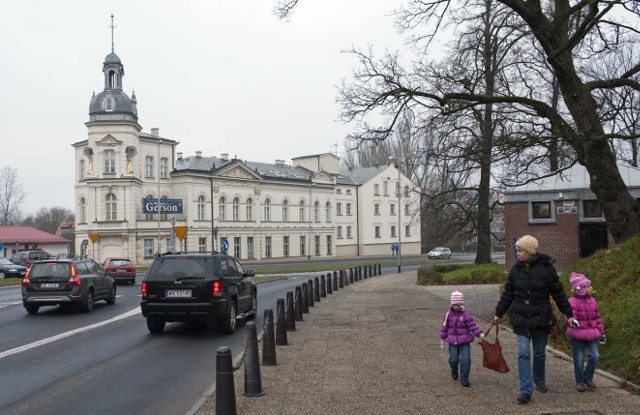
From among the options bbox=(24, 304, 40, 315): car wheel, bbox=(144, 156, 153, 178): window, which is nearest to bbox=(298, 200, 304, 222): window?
bbox=(144, 156, 153, 178): window

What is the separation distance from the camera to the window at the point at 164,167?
63.3 m

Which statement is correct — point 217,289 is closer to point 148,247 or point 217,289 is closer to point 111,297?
point 111,297

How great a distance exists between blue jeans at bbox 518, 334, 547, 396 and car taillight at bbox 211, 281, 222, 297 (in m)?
6.95

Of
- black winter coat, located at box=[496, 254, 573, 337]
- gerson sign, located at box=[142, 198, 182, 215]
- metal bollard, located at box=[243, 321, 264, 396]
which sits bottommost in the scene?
metal bollard, located at box=[243, 321, 264, 396]

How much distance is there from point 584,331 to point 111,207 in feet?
185

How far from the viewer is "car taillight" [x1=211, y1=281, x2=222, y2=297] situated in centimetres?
1234

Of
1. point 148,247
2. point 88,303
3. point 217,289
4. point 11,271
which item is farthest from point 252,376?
point 148,247

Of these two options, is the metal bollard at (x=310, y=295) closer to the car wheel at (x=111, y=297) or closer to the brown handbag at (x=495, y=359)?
the car wheel at (x=111, y=297)

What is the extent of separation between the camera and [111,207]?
58.7m

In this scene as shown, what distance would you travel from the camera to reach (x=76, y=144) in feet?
204

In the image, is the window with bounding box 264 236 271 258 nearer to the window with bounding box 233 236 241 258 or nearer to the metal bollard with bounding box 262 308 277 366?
the window with bounding box 233 236 241 258

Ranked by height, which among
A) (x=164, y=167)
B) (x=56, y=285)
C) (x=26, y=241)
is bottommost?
(x=56, y=285)

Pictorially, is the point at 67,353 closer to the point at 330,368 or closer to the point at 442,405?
the point at 330,368

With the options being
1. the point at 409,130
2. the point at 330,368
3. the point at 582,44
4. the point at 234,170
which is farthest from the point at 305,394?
the point at 234,170
